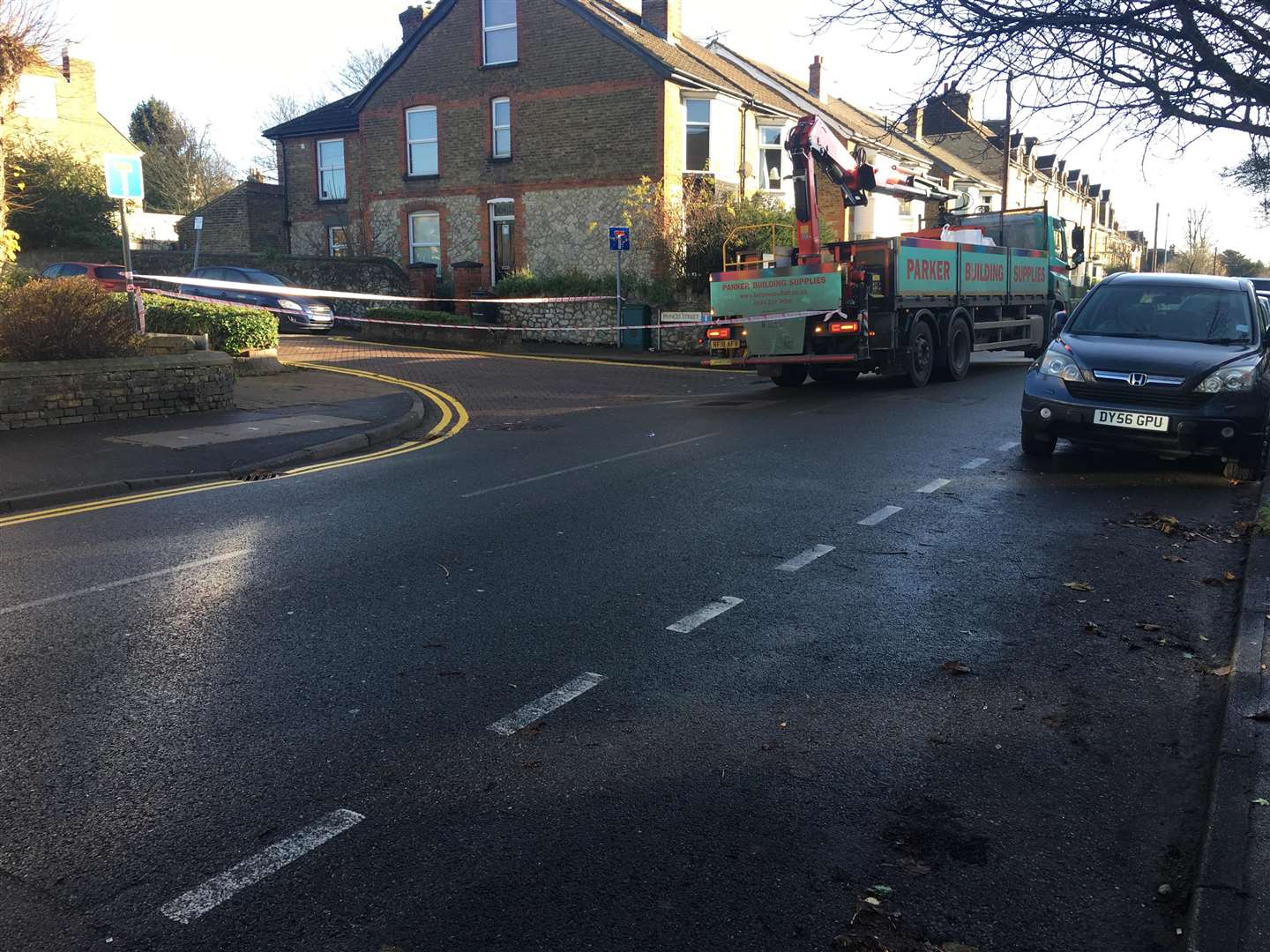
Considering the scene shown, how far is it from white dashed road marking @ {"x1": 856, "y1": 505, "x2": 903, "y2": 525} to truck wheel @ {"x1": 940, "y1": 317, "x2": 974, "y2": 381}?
9835 millimetres

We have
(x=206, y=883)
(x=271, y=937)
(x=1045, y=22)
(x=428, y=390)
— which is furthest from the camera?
(x=428, y=390)

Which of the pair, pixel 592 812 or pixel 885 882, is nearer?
pixel 885 882

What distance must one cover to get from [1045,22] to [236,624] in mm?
5691

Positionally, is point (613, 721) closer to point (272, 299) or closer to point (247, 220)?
point (272, 299)

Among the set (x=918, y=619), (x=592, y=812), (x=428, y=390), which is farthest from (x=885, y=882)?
(x=428, y=390)

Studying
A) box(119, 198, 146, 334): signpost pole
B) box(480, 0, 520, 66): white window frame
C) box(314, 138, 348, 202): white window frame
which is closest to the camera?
box(119, 198, 146, 334): signpost pole

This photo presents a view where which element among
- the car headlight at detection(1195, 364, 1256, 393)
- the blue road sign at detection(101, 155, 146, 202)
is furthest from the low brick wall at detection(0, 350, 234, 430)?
the car headlight at detection(1195, 364, 1256, 393)

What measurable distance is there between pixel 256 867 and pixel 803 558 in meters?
4.20

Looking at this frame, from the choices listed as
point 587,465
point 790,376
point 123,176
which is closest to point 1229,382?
point 587,465

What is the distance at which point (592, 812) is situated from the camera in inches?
136

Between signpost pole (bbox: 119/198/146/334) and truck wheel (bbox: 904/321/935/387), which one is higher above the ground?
signpost pole (bbox: 119/198/146/334)

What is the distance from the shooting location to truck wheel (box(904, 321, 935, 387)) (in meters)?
16.1

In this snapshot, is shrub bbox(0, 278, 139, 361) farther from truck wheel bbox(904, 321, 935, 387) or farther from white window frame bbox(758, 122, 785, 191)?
white window frame bbox(758, 122, 785, 191)

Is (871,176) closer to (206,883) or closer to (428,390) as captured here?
(428,390)
